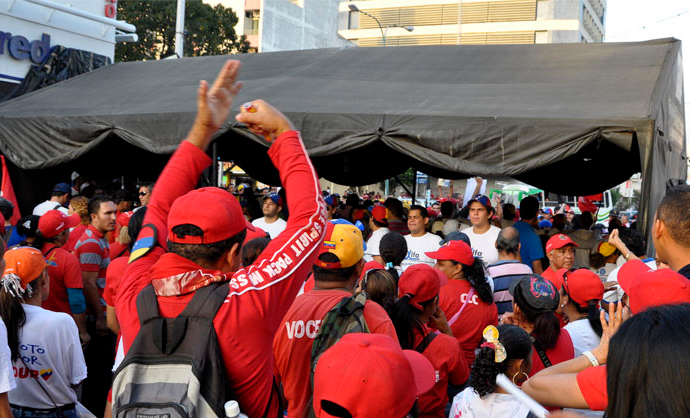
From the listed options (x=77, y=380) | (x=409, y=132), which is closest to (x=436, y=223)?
(x=409, y=132)

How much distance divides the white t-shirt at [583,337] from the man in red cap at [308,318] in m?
1.45

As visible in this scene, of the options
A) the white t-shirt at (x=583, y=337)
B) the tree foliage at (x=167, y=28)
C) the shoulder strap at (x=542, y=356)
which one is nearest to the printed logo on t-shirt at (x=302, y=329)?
the shoulder strap at (x=542, y=356)

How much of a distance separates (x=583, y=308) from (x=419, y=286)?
1095mm

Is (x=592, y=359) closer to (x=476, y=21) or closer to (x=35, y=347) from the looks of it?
(x=35, y=347)

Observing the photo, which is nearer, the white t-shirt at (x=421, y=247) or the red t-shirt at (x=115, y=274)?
the red t-shirt at (x=115, y=274)

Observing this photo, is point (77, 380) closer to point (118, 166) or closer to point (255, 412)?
point (255, 412)

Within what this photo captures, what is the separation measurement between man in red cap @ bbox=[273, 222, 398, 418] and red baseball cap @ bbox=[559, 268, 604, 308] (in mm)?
1624

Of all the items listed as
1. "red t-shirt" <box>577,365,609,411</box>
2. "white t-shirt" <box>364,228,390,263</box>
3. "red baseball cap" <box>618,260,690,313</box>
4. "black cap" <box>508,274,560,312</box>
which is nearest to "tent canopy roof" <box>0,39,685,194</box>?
"white t-shirt" <box>364,228,390,263</box>

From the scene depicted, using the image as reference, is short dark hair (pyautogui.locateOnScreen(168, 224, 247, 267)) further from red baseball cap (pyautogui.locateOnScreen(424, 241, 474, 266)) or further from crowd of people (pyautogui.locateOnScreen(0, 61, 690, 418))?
red baseball cap (pyautogui.locateOnScreen(424, 241, 474, 266))

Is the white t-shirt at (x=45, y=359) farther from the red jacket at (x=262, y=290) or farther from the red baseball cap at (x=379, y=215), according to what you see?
the red baseball cap at (x=379, y=215)

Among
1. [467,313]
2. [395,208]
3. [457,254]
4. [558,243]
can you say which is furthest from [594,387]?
[395,208]

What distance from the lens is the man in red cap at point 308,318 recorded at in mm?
2629

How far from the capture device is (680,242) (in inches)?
103

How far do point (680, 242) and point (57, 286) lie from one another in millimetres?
4265
